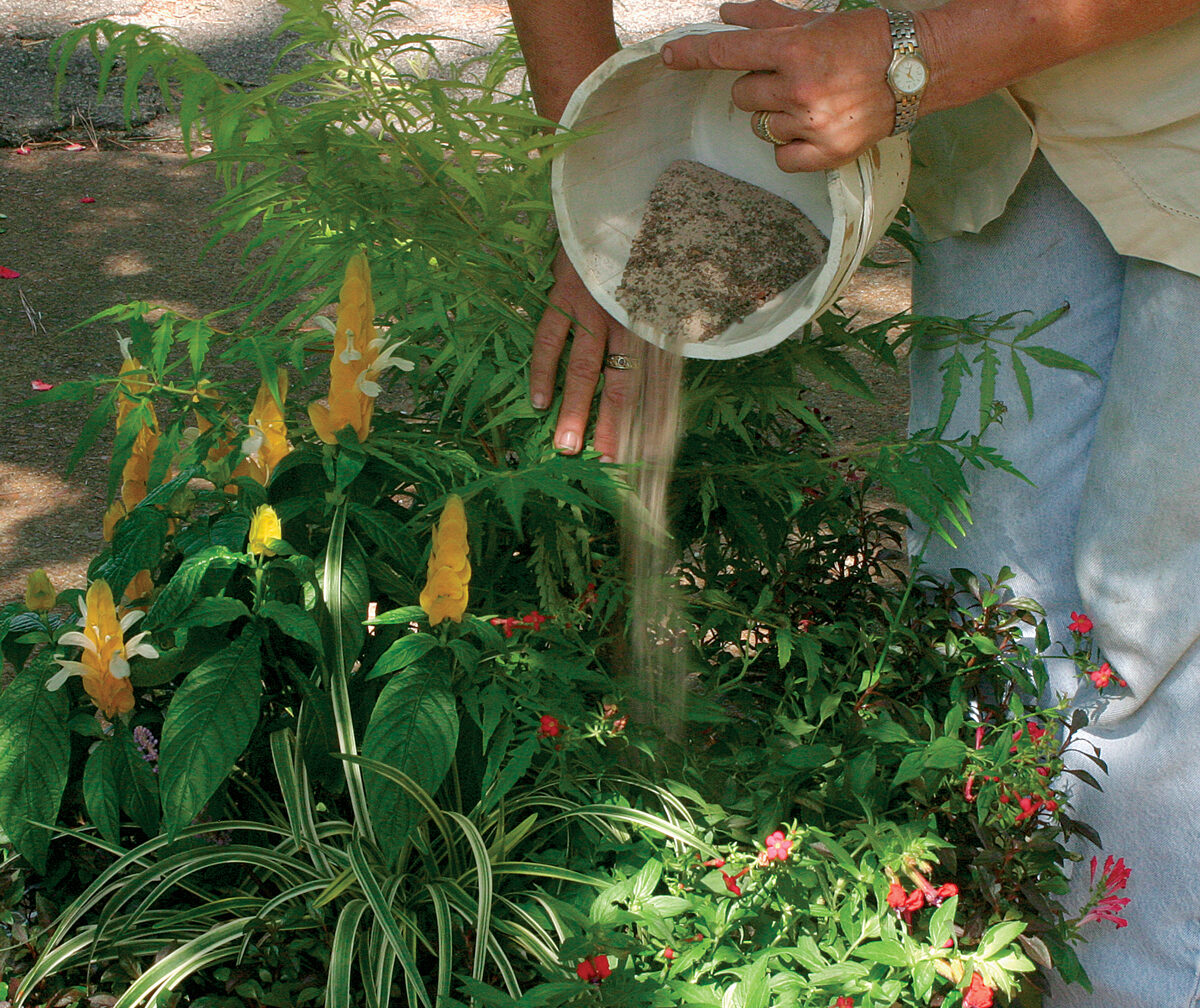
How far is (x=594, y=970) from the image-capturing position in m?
1.21

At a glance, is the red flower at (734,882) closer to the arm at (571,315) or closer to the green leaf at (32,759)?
the arm at (571,315)

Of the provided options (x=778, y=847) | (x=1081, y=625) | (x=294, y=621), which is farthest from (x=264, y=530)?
(x=1081, y=625)

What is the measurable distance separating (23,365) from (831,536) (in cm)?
→ 229

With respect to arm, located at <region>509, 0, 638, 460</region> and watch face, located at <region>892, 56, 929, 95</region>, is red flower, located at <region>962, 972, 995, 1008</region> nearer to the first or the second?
arm, located at <region>509, 0, 638, 460</region>

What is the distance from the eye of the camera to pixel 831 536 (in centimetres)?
192

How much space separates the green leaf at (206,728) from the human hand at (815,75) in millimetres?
823

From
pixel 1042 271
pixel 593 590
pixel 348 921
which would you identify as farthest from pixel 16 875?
pixel 1042 271

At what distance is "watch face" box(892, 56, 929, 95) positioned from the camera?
1274 millimetres

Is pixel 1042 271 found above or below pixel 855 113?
below

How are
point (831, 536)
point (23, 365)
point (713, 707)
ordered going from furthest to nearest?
point (23, 365), point (831, 536), point (713, 707)

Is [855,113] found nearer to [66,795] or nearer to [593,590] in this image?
[593,590]

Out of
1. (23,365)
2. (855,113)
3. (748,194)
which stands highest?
(855,113)

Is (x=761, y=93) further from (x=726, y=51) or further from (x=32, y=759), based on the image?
(x=32, y=759)

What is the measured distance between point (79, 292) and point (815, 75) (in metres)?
2.90
